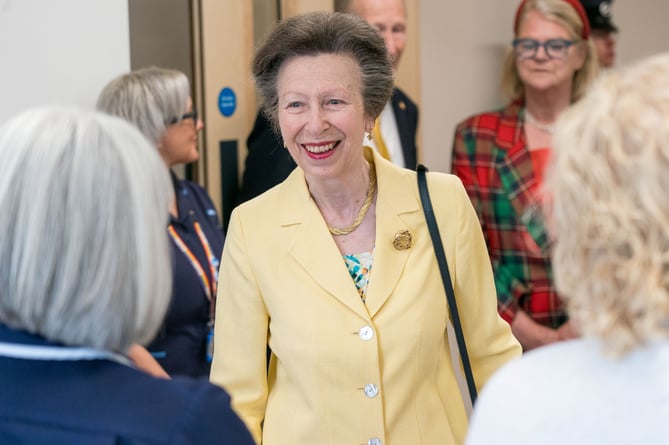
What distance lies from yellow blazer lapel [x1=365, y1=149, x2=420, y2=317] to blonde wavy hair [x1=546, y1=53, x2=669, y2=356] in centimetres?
100

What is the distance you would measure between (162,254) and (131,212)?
81mm

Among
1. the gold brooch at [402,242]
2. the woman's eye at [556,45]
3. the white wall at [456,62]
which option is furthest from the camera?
the white wall at [456,62]

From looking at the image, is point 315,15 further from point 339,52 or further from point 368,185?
point 368,185

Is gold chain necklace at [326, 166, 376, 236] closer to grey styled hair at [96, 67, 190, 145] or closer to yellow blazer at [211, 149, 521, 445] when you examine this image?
yellow blazer at [211, 149, 521, 445]

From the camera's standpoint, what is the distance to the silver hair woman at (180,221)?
318 centimetres

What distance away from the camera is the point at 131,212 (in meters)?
1.34

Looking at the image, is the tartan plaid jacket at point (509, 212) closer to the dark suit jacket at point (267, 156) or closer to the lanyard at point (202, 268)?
the dark suit jacket at point (267, 156)

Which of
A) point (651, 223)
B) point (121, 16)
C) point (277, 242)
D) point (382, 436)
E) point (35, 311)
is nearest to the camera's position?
point (651, 223)

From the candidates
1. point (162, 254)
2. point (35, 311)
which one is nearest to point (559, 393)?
point (162, 254)

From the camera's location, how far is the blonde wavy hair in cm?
114

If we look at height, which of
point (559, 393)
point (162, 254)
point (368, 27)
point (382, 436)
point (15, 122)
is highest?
point (368, 27)

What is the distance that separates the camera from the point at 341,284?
2.22 meters

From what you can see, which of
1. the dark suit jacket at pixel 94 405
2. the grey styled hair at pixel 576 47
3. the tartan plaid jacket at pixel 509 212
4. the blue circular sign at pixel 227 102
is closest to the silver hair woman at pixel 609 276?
the dark suit jacket at pixel 94 405

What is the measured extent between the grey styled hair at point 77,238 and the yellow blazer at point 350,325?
852 mm
